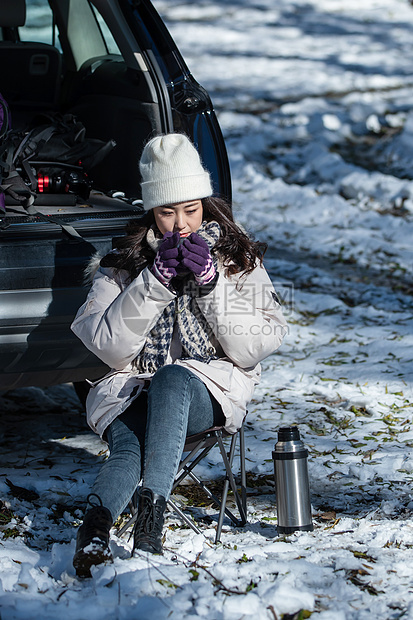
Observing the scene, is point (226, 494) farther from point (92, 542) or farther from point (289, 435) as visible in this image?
point (92, 542)

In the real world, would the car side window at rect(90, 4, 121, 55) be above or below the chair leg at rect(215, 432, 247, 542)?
above

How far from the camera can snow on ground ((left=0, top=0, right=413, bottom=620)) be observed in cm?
222

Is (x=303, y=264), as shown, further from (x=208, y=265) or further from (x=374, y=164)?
(x=208, y=265)

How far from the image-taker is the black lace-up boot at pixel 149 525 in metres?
2.43

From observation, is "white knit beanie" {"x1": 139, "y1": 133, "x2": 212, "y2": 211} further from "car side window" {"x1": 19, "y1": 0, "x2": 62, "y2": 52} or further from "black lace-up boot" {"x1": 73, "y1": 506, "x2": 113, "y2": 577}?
"car side window" {"x1": 19, "y1": 0, "x2": 62, "y2": 52}

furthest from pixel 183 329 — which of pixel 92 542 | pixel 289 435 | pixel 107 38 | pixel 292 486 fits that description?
pixel 107 38

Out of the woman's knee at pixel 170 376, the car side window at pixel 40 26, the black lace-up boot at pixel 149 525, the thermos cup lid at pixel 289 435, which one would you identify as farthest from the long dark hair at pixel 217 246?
the car side window at pixel 40 26

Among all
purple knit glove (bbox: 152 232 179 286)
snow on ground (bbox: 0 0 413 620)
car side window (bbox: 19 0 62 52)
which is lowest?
snow on ground (bbox: 0 0 413 620)

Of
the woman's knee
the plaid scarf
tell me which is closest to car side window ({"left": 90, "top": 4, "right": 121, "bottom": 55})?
the plaid scarf

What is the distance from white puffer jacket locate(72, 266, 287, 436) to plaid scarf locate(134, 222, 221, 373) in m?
0.05

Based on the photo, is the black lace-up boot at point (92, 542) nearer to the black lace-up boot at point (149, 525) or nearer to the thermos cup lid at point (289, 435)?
the black lace-up boot at point (149, 525)

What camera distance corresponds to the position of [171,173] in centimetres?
279

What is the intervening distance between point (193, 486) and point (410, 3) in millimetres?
17988

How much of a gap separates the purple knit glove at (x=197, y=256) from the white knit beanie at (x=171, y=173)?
0.75 feet
